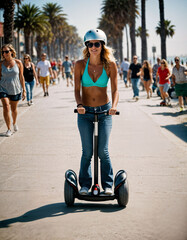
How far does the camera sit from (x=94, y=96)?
4.22 m

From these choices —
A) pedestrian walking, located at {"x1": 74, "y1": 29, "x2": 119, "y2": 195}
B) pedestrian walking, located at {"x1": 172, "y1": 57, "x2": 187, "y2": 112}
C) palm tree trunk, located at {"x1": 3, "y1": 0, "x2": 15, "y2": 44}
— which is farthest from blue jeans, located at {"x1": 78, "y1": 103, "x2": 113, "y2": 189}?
palm tree trunk, located at {"x1": 3, "y1": 0, "x2": 15, "y2": 44}

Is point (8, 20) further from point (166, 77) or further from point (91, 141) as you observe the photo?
point (91, 141)

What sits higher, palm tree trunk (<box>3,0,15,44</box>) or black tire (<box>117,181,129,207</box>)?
palm tree trunk (<box>3,0,15,44</box>)

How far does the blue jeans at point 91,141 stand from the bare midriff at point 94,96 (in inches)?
2.0

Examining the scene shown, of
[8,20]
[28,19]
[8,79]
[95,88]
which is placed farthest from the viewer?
[28,19]

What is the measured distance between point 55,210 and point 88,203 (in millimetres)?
432

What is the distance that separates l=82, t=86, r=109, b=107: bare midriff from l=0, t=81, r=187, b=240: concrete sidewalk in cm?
114

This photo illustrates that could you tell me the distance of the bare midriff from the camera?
13.8ft

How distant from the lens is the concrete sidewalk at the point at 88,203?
3.57 meters

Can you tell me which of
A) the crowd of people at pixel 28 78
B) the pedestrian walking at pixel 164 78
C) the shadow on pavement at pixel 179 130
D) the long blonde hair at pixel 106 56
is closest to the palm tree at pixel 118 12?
the crowd of people at pixel 28 78

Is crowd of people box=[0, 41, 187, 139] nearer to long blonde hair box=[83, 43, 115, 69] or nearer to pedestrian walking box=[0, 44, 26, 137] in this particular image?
pedestrian walking box=[0, 44, 26, 137]

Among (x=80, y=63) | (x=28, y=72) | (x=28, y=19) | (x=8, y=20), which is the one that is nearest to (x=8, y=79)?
(x=80, y=63)

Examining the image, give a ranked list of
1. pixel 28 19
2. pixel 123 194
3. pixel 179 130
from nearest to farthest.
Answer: pixel 123 194, pixel 179 130, pixel 28 19

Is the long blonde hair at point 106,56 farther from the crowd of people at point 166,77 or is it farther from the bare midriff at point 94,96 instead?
the crowd of people at point 166,77
